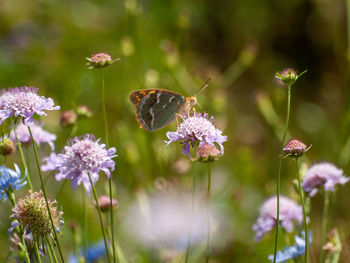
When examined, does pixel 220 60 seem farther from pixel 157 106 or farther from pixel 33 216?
pixel 33 216

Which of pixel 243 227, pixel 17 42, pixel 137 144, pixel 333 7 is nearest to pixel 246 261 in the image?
pixel 243 227

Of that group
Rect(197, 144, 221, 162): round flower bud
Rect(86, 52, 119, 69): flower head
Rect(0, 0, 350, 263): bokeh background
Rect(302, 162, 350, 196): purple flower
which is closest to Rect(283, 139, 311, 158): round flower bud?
Rect(197, 144, 221, 162): round flower bud

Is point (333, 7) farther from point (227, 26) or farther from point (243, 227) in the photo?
point (243, 227)

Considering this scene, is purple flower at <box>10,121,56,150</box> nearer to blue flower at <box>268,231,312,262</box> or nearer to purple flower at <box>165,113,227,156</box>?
purple flower at <box>165,113,227,156</box>

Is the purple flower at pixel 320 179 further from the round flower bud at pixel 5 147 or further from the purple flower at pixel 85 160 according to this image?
the round flower bud at pixel 5 147

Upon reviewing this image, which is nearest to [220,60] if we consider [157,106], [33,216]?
[157,106]

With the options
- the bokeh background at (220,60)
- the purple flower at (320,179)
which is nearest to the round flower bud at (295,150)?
the purple flower at (320,179)
